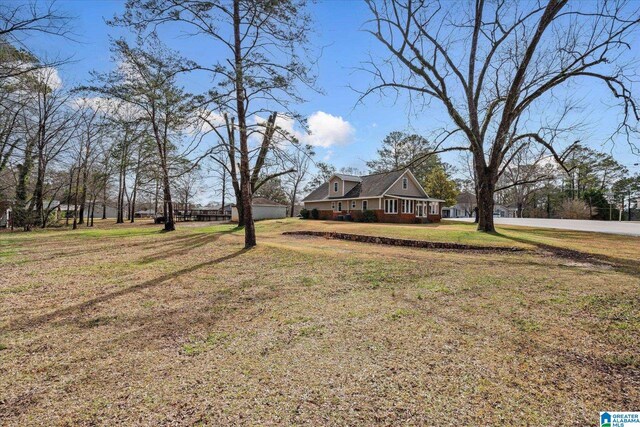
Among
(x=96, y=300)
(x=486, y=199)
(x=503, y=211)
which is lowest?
(x=96, y=300)

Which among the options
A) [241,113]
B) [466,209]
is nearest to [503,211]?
[466,209]

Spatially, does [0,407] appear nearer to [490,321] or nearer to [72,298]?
[72,298]

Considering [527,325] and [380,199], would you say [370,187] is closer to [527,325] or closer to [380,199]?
[380,199]

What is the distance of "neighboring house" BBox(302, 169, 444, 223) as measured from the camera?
27.5m

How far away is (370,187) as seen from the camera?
A: 3042 centimetres

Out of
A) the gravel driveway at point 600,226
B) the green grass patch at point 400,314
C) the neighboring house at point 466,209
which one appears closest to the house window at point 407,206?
the gravel driveway at point 600,226

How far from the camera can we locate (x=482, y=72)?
604 inches

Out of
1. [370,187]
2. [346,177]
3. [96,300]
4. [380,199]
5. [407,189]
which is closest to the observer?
[96,300]

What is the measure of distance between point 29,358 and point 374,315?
4180 mm

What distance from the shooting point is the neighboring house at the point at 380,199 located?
2748 cm

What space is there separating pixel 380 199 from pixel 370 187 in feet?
10.4

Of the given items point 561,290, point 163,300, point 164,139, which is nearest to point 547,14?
point 561,290

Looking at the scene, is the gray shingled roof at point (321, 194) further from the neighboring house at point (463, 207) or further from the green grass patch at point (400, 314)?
the green grass patch at point (400, 314)

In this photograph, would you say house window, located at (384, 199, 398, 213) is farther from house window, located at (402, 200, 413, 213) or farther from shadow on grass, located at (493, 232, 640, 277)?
shadow on grass, located at (493, 232, 640, 277)
